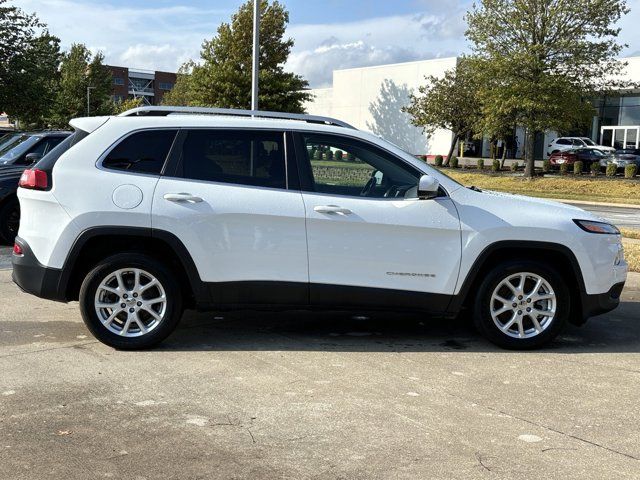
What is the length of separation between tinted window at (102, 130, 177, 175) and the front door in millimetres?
1096

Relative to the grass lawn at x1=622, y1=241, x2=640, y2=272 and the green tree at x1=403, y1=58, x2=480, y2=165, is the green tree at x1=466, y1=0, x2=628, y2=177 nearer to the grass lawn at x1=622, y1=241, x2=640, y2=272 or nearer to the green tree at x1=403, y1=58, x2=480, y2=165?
the green tree at x1=403, y1=58, x2=480, y2=165

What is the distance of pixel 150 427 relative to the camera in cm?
408

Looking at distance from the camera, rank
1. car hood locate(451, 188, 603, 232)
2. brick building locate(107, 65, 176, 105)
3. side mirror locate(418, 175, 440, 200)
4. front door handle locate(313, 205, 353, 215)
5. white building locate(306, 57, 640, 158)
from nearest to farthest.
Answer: side mirror locate(418, 175, 440, 200)
front door handle locate(313, 205, 353, 215)
car hood locate(451, 188, 603, 232)
white building locate(306, 57, 640, 158)
brick building locate(107, 65, 176, 105)

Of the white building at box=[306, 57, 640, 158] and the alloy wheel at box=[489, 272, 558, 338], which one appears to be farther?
the white building at box=[306, 57, 640, 158]

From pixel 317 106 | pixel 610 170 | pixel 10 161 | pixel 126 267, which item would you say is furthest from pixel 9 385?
pixel 317 106

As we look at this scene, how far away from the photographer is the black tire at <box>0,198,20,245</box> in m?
10.4

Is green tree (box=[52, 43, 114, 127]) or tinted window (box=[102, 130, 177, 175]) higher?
green tree (box=[52, 43, 114, 127])

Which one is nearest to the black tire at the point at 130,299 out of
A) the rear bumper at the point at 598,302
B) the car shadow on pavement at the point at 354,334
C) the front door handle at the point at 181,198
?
the car shadow on pavement at the point at 354,334

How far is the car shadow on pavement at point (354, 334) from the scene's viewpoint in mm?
5891

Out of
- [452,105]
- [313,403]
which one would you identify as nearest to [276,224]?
[313,403]

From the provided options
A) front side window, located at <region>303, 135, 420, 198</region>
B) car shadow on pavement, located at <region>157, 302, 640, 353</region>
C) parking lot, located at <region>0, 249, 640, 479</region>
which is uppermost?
front side window, located at <region>303, 135, 420, 198</region>

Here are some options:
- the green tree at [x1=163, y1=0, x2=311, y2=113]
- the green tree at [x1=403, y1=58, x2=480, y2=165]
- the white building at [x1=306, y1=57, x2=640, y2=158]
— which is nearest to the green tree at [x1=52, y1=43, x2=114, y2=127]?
the white building at [x1=306, y1=57, x2=640, y2=158]

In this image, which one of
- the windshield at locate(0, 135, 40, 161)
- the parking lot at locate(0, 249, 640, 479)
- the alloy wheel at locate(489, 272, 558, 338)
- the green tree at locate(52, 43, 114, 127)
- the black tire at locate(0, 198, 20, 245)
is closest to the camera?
the parking lot at locate(0, 249, 640, 479)

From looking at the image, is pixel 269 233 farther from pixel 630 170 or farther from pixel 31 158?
pixel 630 170
